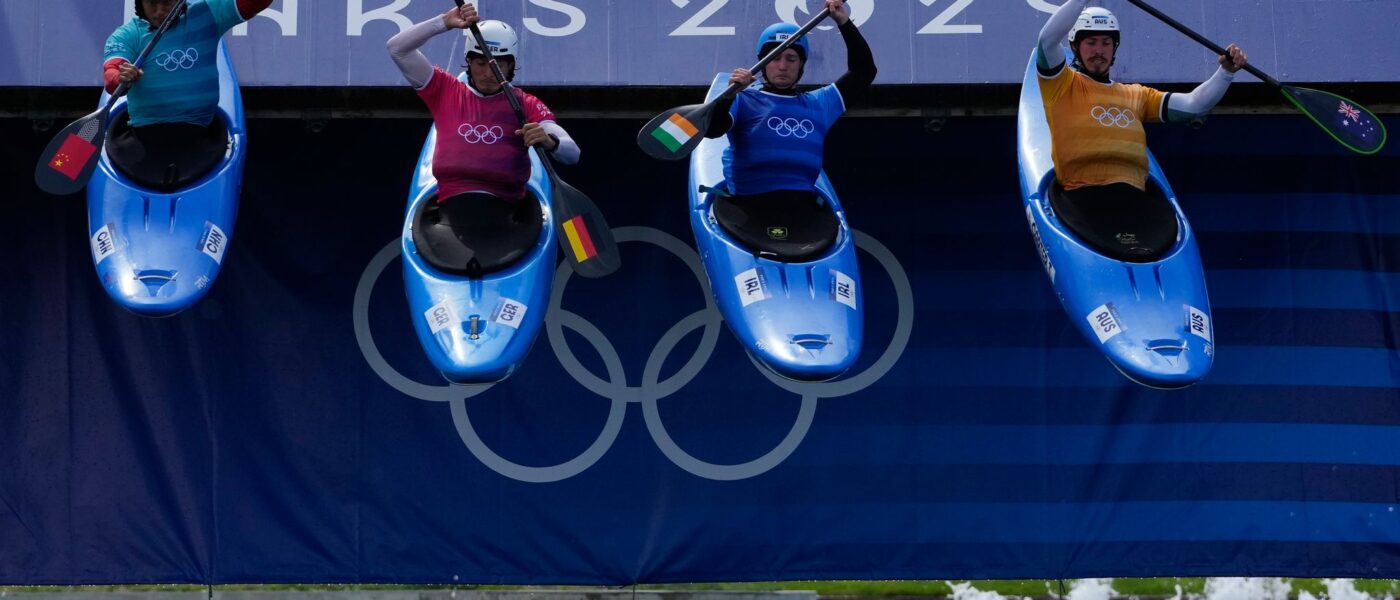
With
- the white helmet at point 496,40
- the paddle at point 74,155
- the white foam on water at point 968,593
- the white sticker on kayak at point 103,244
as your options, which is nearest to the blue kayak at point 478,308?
the white helmet at point 496,40

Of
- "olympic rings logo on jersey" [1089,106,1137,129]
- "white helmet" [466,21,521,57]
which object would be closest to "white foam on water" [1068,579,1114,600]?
"olympic rings logo on jersey" [1089,106,1137,129]

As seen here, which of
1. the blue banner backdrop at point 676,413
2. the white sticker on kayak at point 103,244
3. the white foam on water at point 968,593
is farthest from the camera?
the white foam on water at point 968,593

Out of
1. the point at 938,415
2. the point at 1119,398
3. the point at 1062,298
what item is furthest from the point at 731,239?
the point at 1119,398

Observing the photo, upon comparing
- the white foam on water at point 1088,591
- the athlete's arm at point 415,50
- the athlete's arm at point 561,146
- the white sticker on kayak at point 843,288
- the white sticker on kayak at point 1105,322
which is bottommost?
the white foam on water at point 1088,591

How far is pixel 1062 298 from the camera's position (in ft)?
24.7

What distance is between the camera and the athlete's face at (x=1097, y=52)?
305 inches

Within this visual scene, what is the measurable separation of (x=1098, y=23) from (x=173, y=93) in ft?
13.2

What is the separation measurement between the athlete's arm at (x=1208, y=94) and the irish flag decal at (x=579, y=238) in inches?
102

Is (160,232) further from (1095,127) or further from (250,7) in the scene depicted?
(1095,127)

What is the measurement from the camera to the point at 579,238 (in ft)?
24.1

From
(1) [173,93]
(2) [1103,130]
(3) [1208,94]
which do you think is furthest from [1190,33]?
(1) [173,93]

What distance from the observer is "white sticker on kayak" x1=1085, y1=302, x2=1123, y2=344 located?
23.7 ft

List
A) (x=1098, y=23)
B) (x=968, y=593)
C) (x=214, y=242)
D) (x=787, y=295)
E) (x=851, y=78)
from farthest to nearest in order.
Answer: (x=968, y=593) < (x=1098, y=23) < (x=851, y=78) < (x=214, y=242) < (x=787, y=295)

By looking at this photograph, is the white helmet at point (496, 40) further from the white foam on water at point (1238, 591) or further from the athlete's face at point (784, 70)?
the white foam on water at point (1238, 591)
